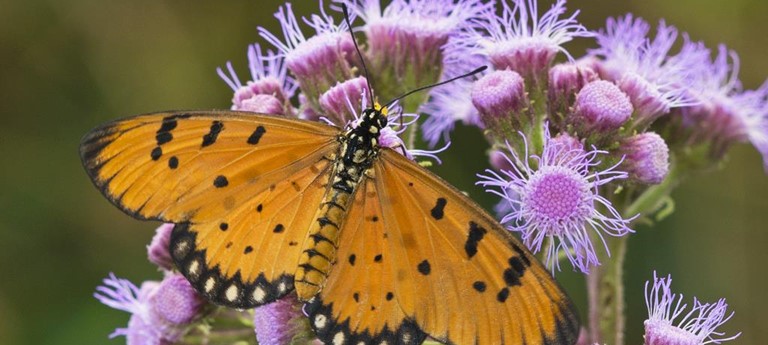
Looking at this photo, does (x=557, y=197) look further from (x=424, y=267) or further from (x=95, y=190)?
(x=95, y=190)

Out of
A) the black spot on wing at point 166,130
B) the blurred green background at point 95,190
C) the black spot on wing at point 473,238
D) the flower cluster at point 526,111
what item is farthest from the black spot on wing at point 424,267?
the blurred green background at point 95,190

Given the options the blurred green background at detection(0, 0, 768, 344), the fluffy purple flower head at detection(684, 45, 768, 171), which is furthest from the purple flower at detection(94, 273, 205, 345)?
the fluffy purple flower head at detection(684, 45, 768, 171)

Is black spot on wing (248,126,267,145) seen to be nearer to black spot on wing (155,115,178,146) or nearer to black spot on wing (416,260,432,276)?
black spot on wing (155,115,178,146)

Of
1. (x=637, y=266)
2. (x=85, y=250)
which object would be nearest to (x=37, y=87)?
(x=85, y=250)

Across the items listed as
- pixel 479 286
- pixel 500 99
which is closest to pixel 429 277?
pixel 479 286

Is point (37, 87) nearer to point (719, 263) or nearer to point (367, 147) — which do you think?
point (367, 147)

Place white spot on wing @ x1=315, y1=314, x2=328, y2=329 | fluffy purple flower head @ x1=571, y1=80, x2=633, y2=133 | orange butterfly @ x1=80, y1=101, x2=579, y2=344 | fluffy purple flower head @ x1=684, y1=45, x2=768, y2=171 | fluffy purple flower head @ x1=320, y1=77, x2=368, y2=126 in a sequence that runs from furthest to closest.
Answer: fluffy purple flower head @ x1=684, y1=45, x2=768, y2=171
fluffy purple flower head @ x1=320, y1=77, x2=368, y2=126
fluffy purple flower head @ x1=571, y1=80, x2=633, y2=133
white spot on wing @ x1=315, y1=314, x2=328, y2=329
orange butterfly @ x1=80, y1=101, x2=579, y2=344
